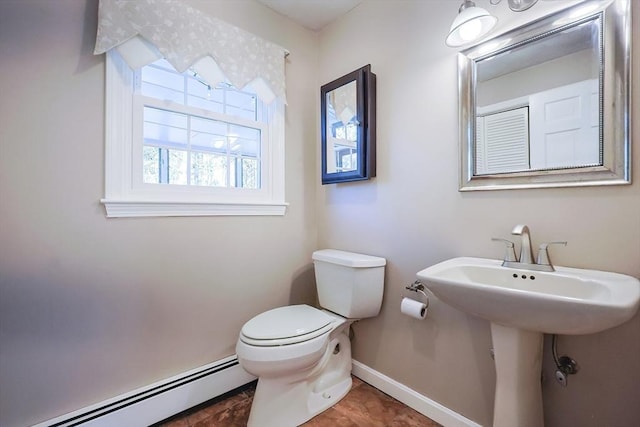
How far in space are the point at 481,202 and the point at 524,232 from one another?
0.24 metres

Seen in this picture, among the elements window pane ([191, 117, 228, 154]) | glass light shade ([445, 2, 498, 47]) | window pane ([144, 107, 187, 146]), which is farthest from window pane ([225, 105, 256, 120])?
glass light shade ([445, 2, 498, 47])

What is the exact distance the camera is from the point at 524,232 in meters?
1.07

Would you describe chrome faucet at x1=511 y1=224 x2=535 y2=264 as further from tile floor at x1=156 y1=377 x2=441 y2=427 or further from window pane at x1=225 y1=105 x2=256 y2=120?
window pane at x1=225 y1=105 x2=256 y2=120

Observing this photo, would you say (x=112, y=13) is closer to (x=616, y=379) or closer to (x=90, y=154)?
(x=90, y=154)

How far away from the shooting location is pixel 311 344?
133 centimetres

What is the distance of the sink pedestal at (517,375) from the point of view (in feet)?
3.29

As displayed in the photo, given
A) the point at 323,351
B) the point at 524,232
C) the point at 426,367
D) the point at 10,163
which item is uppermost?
the point at 10,163

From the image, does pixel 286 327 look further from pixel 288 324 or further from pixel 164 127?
pixel 164 127

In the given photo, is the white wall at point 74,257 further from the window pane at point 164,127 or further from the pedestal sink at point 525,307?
the pedestal sink at point 525,307

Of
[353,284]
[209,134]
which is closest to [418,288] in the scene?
[353,284]

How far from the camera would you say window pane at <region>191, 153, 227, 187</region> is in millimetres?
1578

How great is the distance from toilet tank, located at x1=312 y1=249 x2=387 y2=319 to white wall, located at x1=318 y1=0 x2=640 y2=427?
0.29 ft

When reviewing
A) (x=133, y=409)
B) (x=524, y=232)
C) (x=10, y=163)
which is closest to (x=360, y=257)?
(x=524, y=232)

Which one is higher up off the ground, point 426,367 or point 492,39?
point 492,39
